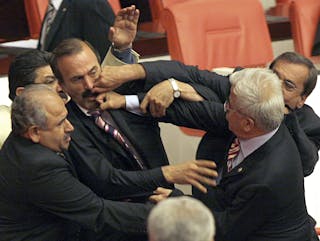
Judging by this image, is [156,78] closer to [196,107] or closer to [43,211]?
[196,107]

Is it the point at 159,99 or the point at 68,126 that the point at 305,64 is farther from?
the point at 68,126

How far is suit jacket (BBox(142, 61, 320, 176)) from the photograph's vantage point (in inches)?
76.5

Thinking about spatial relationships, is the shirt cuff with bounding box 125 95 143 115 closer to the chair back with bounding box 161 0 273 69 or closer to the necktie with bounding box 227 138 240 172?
the necktie with bounding box 227 138 240 172

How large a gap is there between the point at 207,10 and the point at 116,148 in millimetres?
1317

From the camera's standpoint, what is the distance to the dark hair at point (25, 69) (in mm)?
2156

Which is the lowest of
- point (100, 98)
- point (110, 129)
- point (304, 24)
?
point (304, 24)

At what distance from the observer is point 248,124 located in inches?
69.4

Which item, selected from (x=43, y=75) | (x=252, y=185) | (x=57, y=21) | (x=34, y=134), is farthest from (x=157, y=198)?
(x=57, y=21)

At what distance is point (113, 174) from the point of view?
1901 millimetres

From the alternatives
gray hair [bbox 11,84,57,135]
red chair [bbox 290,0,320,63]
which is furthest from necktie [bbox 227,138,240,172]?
red chair [bbox 290,0,320,63]

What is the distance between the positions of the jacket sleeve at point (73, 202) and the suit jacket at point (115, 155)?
3.4 inches

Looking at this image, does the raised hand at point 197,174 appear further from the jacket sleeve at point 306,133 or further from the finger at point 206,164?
the jacket sleeve at point 306,133

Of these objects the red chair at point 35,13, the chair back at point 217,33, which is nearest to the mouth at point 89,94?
the chair back at point 217,33

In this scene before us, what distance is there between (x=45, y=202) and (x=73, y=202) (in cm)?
7
